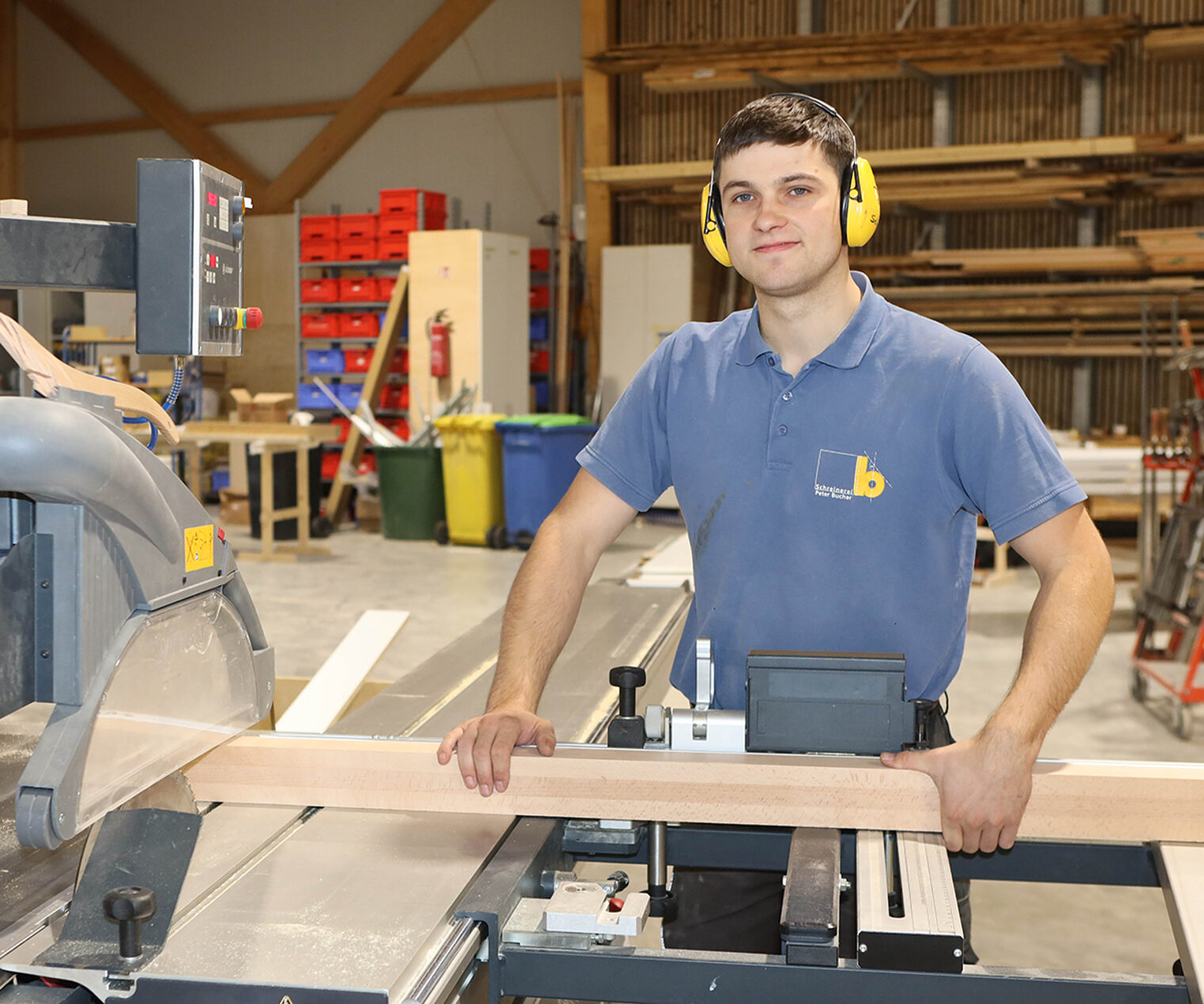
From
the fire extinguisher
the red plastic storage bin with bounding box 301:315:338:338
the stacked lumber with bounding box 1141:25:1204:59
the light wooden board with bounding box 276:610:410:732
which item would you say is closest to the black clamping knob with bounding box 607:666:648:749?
the light wooden board with bounding box 276:610:410:732

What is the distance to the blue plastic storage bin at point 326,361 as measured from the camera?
31.8 ft

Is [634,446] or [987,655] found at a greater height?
[634,446]

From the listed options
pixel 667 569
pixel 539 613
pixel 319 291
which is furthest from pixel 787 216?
pixel 319 291

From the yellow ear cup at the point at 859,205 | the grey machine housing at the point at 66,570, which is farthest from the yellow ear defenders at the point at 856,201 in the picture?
the grey machine housing at the point at 66,570

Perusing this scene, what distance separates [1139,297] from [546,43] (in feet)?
18.6

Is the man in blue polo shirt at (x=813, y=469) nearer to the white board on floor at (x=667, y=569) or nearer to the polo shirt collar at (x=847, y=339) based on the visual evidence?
the polo shirt collar at (x=847, y=339)

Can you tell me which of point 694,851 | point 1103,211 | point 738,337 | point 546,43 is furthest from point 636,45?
point 694,851

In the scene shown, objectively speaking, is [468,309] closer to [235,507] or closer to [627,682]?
[235,507]

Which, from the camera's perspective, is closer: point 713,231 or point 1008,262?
point 713,231

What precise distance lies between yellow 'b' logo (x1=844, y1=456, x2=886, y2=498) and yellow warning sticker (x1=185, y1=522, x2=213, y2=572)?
84 cm

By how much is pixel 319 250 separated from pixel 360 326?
2.24ft

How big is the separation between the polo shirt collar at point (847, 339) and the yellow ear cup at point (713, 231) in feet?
0.37

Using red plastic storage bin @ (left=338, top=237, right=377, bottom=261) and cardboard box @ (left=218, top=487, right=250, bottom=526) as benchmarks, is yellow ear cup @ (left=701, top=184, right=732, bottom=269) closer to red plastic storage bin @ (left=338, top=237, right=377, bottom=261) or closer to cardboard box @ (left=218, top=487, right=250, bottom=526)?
cardboard box @ (left=218, top=487, right=250, bottom=526)

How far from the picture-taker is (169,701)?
1169 mm
